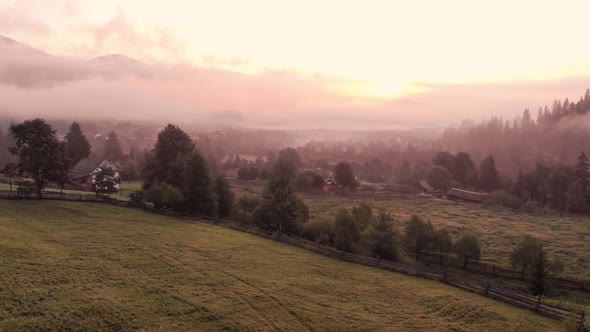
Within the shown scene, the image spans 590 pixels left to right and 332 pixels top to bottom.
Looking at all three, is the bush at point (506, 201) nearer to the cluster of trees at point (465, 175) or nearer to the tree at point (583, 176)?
the tree at point (583, 176)

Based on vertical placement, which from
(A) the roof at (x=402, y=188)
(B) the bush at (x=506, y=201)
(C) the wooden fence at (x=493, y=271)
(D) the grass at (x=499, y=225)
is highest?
(B) the bush at (x=506, y=201)

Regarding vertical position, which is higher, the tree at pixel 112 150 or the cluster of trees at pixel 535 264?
the tree at pixel 112 150

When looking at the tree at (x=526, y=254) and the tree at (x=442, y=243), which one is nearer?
the tree at (x=526, y=254)

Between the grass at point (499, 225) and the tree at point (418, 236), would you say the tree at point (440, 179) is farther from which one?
the tree at point (418, 236)

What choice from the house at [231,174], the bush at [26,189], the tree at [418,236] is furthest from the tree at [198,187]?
the house at [231,174]

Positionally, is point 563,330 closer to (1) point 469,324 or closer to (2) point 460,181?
(1) point 469,324

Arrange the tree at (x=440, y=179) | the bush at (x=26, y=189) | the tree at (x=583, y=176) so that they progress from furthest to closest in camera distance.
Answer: the tree at (x=440, y=179)
the tree at (x=583, y=176)
the bush at (x=26, y=189)

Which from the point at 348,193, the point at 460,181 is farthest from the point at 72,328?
the point at 460,181

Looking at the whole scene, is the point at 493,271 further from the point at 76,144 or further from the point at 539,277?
the point at 76,144

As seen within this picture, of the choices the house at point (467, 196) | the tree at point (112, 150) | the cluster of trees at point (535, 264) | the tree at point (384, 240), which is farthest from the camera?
the tree at point (112, 150)
